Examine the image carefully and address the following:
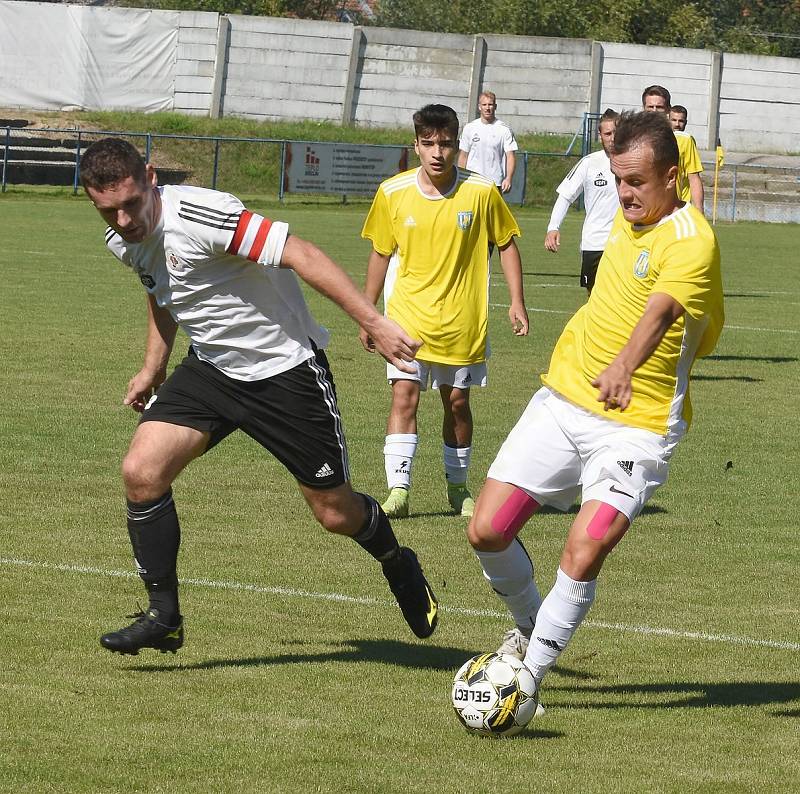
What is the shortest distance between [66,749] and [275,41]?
43.7m

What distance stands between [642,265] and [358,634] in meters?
2.04

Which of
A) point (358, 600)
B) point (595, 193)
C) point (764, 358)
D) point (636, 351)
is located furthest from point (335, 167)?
Result: point (636, 351)

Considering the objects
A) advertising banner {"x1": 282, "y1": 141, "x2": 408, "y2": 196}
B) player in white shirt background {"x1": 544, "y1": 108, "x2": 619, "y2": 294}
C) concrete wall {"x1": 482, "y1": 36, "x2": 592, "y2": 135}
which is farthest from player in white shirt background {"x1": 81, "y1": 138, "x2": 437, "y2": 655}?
concrete wall {"x1": 482, "y1": 36, "x2": 592, "y2": 135}

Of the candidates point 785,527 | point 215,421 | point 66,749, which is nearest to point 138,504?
point 215,421

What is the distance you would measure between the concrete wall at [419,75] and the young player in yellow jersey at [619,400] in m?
41.5

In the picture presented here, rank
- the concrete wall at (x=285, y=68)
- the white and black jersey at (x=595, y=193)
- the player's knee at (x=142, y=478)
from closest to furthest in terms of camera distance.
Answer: the player's knee at (x=142, y=478) → the white and black jersey at (x=595, y=193) → the concrete wall at (x=285, y=68)

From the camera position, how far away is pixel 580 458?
5359mm

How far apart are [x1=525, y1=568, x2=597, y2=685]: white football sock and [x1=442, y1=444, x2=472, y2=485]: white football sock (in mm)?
3660

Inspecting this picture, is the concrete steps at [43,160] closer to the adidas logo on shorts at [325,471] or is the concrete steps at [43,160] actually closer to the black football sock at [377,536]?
the black football sock at [377,536]

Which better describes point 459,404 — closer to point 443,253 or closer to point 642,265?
point 443,253

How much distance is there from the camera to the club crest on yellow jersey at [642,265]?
5270 mm

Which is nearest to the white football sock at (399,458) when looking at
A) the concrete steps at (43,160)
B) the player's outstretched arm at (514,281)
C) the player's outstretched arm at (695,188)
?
the player's outstretched arm at (514,281)

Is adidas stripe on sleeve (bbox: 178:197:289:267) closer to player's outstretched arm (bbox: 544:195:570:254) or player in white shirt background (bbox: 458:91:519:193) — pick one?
player's outstretched arm (bbox: 544:195:570:254)

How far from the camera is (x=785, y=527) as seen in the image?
859 centimetres
